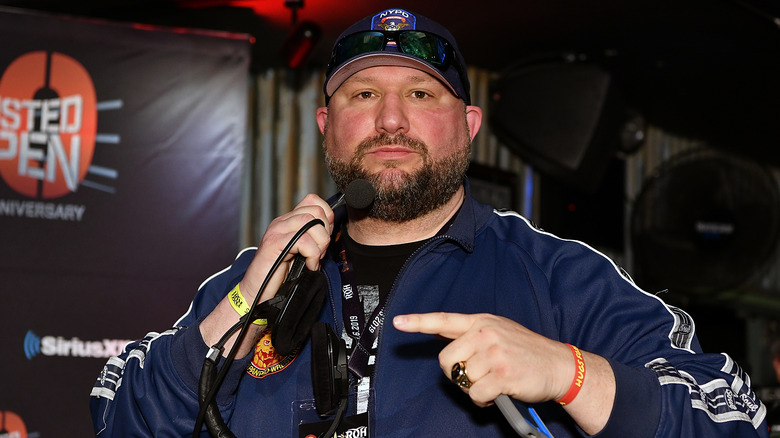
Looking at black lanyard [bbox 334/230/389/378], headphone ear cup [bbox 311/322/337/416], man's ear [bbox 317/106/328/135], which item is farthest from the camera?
man's ear [bbox 317/106/328/135]

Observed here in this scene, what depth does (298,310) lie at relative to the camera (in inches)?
63.3

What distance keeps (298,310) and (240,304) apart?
21 centimetres

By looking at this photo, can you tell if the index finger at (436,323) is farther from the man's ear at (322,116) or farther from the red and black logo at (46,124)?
the red and black logo at (46,124)

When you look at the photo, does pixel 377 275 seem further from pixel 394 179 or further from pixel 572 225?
pixel 572 225

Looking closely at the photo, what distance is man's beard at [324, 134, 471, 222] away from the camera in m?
2.00

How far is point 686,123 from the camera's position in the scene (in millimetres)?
6086

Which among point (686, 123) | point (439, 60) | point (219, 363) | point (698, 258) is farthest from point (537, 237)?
point (686, 123)

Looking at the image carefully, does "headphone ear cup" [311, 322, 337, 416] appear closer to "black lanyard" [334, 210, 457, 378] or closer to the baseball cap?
"black lanyard" [334, 210, 457, 378]

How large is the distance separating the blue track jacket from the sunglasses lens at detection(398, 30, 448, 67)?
0.42 metres

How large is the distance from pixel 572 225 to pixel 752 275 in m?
1.11

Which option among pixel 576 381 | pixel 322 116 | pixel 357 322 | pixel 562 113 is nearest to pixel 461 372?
pixel 576 381

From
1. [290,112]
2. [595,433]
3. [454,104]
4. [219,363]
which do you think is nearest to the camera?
[595,433]

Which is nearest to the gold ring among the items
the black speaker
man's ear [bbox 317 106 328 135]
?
man's ear [bbox 317 106 328 135]

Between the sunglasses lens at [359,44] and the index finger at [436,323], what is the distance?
93 centimetres
